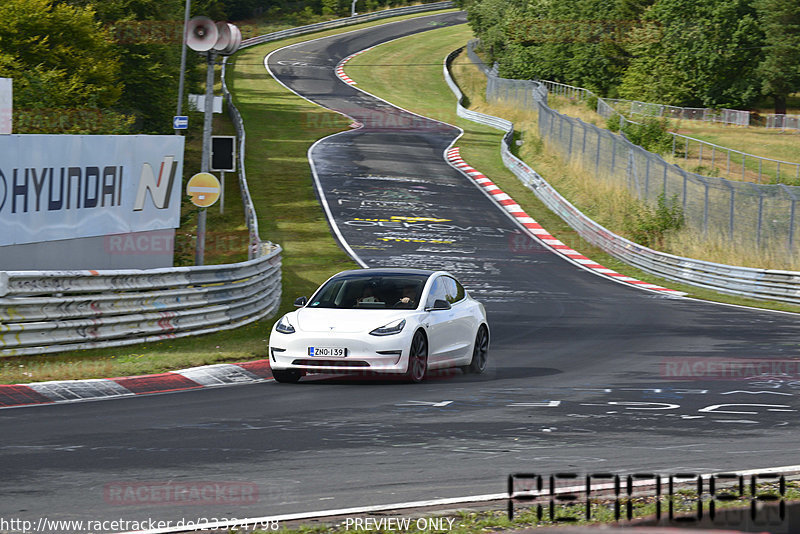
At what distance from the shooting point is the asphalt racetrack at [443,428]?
7.83 metres

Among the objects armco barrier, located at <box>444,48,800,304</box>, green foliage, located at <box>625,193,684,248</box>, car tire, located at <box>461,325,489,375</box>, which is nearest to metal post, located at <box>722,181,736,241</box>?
armco barrier, located at <box>444,48,800,304</box>

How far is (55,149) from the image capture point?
661 inches

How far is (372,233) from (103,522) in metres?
32.4

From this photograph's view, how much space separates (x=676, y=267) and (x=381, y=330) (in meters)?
21.4

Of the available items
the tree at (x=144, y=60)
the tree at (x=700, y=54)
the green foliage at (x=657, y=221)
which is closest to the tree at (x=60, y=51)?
the tree at (x=144, y=60)

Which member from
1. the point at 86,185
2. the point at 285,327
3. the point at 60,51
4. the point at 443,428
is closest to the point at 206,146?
the point at 86,185

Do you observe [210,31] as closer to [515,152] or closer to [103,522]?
[103,522]

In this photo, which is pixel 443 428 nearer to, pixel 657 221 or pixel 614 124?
pixel 657 221

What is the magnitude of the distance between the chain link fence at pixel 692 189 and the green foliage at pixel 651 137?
478cm

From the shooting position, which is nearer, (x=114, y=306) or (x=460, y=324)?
(x=460, y=324)

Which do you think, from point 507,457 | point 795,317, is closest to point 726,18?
point 795,317

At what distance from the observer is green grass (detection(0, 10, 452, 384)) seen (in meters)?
14.9

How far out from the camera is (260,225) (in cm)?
3916

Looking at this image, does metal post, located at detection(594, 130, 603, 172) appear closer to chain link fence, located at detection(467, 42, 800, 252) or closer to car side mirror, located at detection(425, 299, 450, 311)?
chain link fence, located at detection(467, 42, 800, 252)
